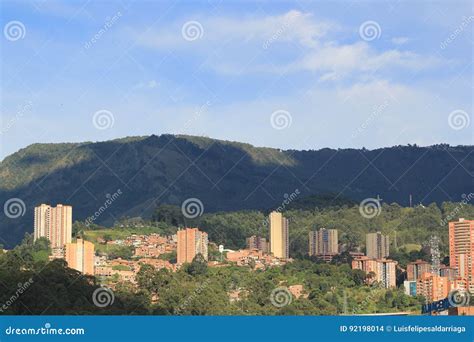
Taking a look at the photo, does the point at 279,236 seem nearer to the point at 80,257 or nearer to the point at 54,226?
the point at 54,226

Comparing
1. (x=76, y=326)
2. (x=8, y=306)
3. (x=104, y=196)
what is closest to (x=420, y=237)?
(x=104, y=196)

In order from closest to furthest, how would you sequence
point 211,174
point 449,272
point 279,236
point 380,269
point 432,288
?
point 432,288
point 380,269
point 449,272
point 279,236
point 211,174

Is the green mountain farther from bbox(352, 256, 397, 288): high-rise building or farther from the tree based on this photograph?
the tree

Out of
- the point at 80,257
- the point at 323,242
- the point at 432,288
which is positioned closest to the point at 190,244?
the point at 80,257

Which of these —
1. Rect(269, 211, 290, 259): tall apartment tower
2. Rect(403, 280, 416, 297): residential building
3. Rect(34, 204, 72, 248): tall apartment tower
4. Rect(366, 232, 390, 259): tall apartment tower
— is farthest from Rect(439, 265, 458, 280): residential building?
Rect(34, 204, 72, 248): tall apartment tower

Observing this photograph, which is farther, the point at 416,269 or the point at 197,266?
the point at 416,269

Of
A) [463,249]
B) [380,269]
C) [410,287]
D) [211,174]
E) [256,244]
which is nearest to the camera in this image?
[410,287]

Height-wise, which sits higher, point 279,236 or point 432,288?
point 279,236
